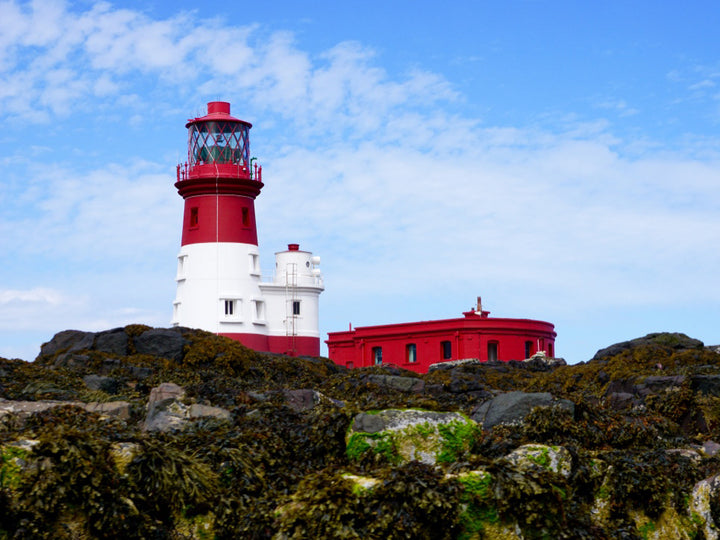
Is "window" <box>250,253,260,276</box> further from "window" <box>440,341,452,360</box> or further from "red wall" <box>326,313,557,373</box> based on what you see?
"window" <box>440,341,452,360</box>

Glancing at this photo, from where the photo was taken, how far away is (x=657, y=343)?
103 ft

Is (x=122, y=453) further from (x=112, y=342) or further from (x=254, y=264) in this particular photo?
(x=254, y=264)

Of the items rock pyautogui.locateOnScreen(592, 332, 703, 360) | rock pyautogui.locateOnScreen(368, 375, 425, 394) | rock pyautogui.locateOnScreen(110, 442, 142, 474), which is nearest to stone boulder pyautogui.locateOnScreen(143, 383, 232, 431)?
rock pyautogui.locateOnScreen(110, 442, 142, 474)

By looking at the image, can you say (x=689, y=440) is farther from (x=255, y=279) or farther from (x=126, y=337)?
(x=255, y=279)

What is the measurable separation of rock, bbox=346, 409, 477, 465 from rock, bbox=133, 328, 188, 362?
1727cm

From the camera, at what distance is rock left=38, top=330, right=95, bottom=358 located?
27.2 meters

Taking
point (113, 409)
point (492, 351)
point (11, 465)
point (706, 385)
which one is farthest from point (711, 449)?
point (492, 351)

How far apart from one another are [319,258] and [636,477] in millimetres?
31426

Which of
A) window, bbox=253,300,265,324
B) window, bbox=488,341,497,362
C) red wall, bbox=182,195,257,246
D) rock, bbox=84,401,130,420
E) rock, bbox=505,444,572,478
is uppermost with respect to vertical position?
red wall, bbox=182,195,257,246

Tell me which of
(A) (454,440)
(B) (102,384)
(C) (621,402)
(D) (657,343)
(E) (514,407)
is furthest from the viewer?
(D) (657,343)

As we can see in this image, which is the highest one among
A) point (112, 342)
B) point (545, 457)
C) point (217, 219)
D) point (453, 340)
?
point (217, 219)

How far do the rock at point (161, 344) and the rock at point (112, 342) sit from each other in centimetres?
33

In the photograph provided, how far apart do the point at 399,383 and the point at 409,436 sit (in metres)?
14.1

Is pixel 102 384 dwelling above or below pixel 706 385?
above
